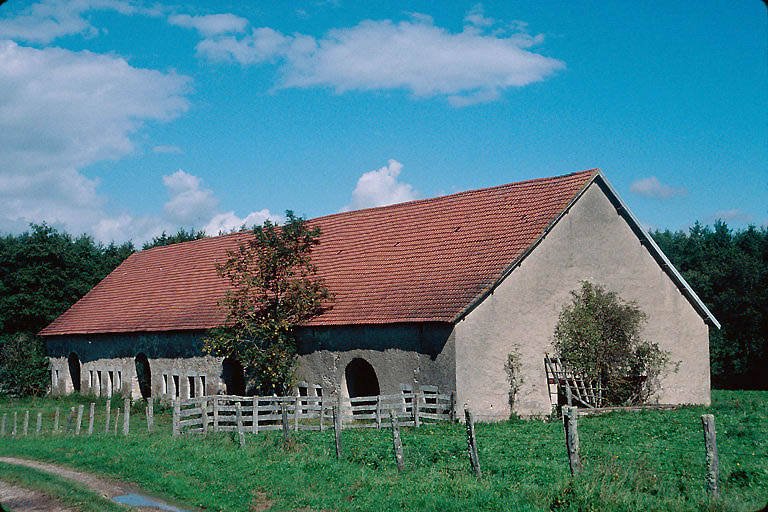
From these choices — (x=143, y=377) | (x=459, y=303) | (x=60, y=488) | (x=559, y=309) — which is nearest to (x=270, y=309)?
(x=459, y=303)

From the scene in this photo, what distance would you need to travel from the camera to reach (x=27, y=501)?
1380 cm

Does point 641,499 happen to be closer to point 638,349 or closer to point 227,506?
point 227,506

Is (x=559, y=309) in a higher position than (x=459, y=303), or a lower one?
lower

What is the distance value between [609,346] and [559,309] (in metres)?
2.14

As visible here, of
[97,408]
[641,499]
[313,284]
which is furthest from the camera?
A: [97,408]

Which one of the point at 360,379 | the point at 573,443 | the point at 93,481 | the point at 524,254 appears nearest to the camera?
the point at 573,443

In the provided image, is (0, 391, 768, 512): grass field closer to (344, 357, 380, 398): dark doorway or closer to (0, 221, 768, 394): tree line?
(344, 357, 380, 398): dark doorway

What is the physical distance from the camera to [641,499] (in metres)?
11.2

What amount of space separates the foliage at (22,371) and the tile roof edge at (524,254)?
27937mm

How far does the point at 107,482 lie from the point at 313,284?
13.4 metres

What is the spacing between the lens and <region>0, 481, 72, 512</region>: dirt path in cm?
1323

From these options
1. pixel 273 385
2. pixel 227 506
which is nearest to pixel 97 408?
pixel 273 385

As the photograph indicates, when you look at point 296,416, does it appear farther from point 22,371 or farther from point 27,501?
point 22,371

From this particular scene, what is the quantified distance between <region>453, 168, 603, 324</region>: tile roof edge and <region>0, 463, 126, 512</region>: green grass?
1132cm
